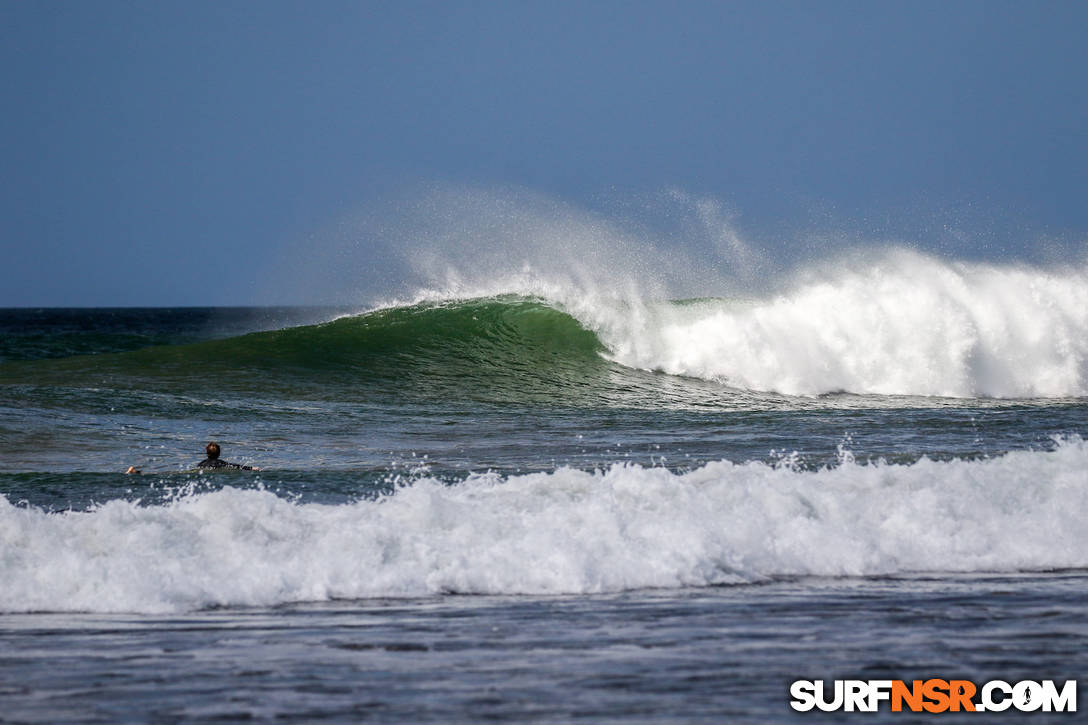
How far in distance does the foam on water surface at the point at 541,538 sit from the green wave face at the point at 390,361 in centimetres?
858

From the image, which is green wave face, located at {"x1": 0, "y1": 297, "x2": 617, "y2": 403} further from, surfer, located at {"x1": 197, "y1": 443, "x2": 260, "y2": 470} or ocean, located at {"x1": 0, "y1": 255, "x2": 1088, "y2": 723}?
surfer, located at {"x1": 197, "y1": 443, "x2": 260, "y2": 470}

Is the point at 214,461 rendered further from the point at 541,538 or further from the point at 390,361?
the point at 390,361

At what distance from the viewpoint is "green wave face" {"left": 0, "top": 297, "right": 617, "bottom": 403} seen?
57.9 ft

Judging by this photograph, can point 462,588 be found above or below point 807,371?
below

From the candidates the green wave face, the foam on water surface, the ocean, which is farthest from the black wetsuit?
the green wave face

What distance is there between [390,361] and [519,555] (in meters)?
13.0

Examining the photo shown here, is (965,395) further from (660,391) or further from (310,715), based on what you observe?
(310,715)

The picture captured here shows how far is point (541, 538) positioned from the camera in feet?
23.9

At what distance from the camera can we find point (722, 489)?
8281 mm

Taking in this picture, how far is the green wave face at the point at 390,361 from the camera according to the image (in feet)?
57.9

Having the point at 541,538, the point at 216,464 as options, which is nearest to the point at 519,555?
the point at 541,538

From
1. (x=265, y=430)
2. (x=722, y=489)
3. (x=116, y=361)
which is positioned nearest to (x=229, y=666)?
(x=722, y=489)

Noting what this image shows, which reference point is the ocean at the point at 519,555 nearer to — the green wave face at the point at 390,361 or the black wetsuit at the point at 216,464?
the black wetsuit at the point at 216,464

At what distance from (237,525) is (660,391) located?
10932 mm
